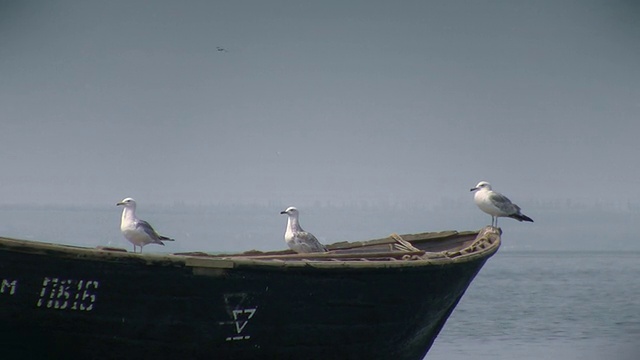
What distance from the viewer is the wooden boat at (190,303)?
9.65m

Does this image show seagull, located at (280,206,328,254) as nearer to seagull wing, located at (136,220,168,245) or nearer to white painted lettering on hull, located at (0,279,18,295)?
seagull wing, located at (136,220,168,245)

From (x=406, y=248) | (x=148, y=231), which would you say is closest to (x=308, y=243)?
(x=406, y=248)

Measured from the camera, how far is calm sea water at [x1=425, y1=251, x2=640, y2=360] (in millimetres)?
19812

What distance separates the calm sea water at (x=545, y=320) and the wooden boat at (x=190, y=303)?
24.0 ft

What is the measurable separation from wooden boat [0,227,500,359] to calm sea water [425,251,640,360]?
24.0 ft

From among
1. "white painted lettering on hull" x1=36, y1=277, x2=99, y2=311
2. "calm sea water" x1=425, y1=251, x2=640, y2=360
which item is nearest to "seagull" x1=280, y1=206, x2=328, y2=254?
"white painted lettering on hull" x1=36, y1=277, x2=99, y2=311

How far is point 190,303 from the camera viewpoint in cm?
1021

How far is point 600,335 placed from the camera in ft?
72.9

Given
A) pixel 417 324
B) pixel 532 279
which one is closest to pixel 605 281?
pixel 532 279

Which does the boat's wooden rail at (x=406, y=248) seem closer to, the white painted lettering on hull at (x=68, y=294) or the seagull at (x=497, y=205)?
the seagull at (x=497, y=205)

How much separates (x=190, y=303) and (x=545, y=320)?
1667 centimetres

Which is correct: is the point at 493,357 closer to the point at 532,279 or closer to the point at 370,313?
the point at 370,313

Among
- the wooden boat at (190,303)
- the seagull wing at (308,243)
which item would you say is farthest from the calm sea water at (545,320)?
the wooden boat at (190,303)

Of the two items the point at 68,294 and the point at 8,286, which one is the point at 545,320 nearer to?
the point at 68,294
